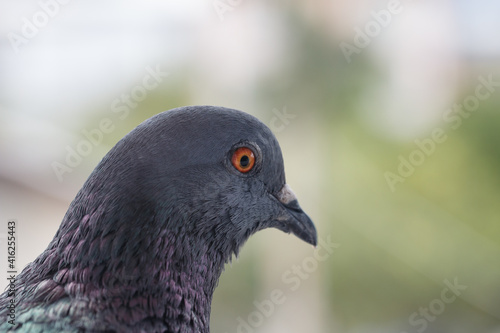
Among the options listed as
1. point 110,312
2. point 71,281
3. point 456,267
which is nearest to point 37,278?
point 71,281

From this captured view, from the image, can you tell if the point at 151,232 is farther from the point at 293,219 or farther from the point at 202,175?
the point at 293,219

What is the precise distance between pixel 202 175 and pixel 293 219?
367 mm

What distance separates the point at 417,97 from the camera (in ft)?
18.8

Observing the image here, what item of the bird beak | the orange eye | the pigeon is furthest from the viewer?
the bird beak

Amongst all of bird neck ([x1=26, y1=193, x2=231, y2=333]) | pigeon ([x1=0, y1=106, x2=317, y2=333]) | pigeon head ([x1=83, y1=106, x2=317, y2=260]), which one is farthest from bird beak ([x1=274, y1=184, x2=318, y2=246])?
bird neck ([x1=26, y1=193, x2=231, y2=333])

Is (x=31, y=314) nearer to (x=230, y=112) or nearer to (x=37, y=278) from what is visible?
(x=37, y=278)

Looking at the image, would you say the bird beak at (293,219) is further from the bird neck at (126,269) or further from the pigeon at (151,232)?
the bird neck at (126,269)

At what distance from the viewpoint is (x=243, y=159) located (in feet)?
5.08

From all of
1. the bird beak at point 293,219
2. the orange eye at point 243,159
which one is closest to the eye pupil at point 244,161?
the orange eye at point 243,159

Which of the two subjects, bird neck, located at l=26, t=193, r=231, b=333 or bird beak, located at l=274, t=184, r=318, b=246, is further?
bird beak, located at l=274, t=184, r=318, b=246

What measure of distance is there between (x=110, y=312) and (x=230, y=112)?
61 cm

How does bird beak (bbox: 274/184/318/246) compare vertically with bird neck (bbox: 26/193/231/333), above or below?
above

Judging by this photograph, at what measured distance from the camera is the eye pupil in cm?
155

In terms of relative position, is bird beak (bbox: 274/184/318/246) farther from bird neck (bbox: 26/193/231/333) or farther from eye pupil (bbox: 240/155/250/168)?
bird neck (bbox: 26/193/231/333)
